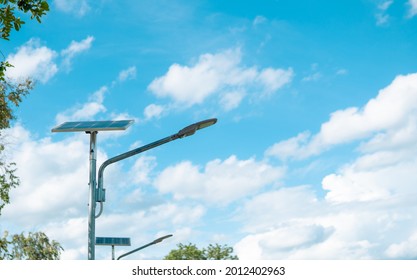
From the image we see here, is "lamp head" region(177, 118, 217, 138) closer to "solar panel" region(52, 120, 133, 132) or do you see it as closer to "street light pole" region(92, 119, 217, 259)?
"street light pole" region(92, 119, 217, 259)

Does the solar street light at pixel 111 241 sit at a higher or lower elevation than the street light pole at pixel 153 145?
higher

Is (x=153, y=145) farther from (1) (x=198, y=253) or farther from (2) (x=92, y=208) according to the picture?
(1) (x=198, y=253)

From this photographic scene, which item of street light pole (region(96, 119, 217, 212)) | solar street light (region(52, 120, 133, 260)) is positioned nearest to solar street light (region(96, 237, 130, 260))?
solar street light (region(52, 120, 133, 260))

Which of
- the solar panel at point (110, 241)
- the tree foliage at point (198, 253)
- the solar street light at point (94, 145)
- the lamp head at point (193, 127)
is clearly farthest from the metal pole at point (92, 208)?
the tree foliage at point (198, 253)

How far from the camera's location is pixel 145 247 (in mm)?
26734

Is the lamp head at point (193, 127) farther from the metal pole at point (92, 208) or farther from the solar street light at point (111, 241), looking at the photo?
the solar street light at point (111, 241)

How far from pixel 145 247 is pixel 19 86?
28.7 feet

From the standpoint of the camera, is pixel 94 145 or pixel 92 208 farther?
pixel 94 145

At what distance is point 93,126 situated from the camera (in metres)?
11.4

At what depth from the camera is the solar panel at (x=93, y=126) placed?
37.2 feet

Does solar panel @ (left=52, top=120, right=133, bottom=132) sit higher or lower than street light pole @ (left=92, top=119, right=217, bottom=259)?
higher

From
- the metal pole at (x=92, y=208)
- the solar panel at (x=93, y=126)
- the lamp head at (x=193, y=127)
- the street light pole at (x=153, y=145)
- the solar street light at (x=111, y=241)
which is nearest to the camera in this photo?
the metal pole at (x=92, y=208)

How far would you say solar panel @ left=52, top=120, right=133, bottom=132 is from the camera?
11.3 m

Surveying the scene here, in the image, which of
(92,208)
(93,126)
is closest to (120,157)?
(93,126)
